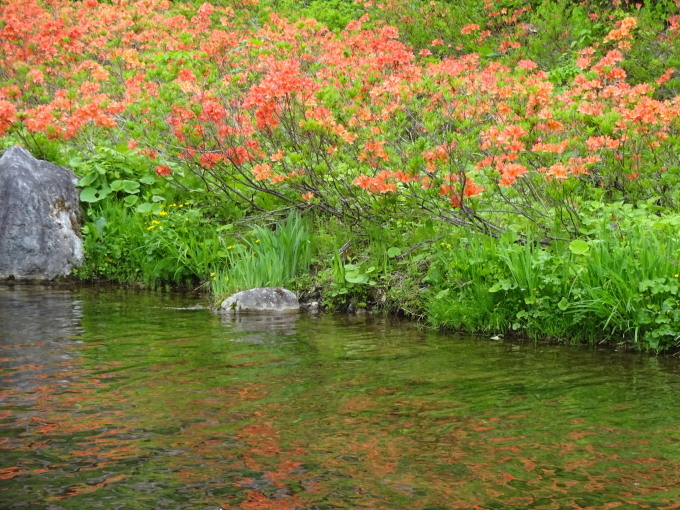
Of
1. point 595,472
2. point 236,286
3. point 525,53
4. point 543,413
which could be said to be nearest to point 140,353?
point 236,286

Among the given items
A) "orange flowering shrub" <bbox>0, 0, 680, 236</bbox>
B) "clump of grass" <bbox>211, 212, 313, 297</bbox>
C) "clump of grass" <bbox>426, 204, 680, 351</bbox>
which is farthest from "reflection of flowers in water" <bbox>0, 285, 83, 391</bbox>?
"clump of grass" <bbox>426, 204, 680, 351</bbox>

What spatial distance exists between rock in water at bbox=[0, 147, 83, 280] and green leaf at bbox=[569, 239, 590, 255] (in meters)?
6.04

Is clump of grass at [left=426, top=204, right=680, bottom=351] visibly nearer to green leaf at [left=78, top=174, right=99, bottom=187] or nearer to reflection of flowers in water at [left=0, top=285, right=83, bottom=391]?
reflection of flowers in water at [left=0, top=285, right=83, bottom=391]

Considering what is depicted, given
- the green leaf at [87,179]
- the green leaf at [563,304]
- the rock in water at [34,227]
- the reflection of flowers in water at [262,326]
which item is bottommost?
the reflection of flowers in water at [262,326]

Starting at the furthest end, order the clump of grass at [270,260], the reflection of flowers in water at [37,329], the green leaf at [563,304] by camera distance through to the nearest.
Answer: the clump of grass at [270,260] → the green leaf at [563,304] → the reflection of flowers in water at [37,329]

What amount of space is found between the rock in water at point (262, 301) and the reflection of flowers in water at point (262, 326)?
7.6 inches

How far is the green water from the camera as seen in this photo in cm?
367

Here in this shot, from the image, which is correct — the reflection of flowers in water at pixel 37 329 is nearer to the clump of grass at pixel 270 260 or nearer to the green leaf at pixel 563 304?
the clump of grass at pixel 270 260

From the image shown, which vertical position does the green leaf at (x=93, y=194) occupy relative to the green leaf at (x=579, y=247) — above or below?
above

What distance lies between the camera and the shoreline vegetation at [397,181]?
6.77 metres

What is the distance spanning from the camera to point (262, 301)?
8.41m

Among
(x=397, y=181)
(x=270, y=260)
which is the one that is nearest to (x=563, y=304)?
(x=397, y=181)

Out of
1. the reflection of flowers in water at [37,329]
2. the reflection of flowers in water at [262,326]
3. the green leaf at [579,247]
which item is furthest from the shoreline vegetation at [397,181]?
the reflection of flowers in water at [37,329]

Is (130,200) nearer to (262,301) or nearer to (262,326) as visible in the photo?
(262,301)
